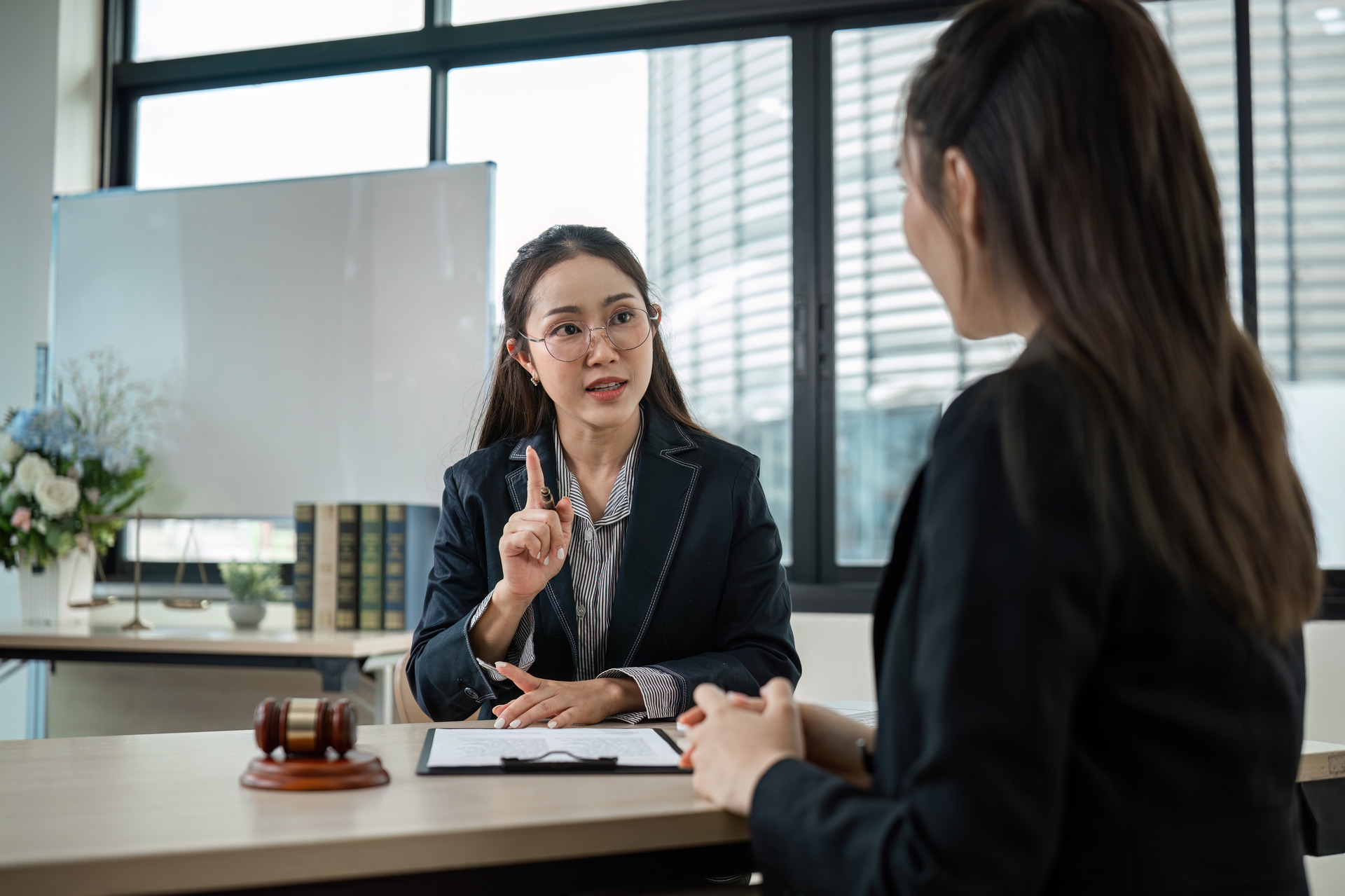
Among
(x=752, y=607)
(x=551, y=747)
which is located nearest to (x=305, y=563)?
(x=752, y=607)

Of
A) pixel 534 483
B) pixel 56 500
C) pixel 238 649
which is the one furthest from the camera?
pixel 56 500

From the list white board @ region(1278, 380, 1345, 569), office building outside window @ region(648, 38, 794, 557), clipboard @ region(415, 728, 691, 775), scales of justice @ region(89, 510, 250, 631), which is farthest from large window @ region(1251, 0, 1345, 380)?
scales of justice @ region(89, 510, 250, 631)

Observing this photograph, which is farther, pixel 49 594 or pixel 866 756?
pixel 49 594

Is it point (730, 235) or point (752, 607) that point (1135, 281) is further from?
point (730, 235)

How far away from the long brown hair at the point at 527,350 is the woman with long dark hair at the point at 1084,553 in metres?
1.05

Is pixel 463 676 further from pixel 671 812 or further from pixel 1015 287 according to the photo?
pixel 1015 287

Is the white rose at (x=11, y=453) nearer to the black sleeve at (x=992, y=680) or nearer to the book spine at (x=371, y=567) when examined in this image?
the book spine at (x=371, y=567)

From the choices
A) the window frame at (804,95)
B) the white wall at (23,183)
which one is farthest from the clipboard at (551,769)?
the white wall at (23,183)

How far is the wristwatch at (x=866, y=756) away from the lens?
993 millimetres

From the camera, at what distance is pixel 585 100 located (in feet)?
11.8

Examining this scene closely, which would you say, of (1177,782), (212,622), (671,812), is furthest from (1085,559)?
(212,622)

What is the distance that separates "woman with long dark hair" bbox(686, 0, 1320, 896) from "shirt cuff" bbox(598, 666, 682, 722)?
1.88 ft

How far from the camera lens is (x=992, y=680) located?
68 centimetres

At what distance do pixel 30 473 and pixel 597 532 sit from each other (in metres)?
2.19
